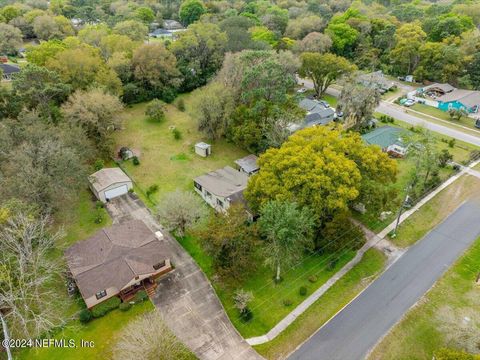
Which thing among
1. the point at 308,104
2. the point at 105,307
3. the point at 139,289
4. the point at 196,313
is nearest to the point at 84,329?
the point at 105,307

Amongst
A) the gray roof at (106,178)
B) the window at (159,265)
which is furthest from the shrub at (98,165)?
the window at (159,265)

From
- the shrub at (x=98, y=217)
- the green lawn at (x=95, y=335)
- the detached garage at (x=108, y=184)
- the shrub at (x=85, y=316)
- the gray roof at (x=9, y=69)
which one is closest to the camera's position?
the green lawn at (x=95, y=335)

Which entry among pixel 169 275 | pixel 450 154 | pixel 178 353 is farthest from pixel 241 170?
pixel 450 154

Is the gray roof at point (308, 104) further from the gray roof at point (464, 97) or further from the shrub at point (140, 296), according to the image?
the shrub at point (140, 296)

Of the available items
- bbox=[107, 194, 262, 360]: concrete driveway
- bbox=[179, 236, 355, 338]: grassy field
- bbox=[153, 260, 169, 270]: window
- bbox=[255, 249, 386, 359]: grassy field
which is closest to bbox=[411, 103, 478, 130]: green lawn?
bbox=[255, 249, 386, 359]: grassy field

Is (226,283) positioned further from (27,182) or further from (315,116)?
(315,116)
